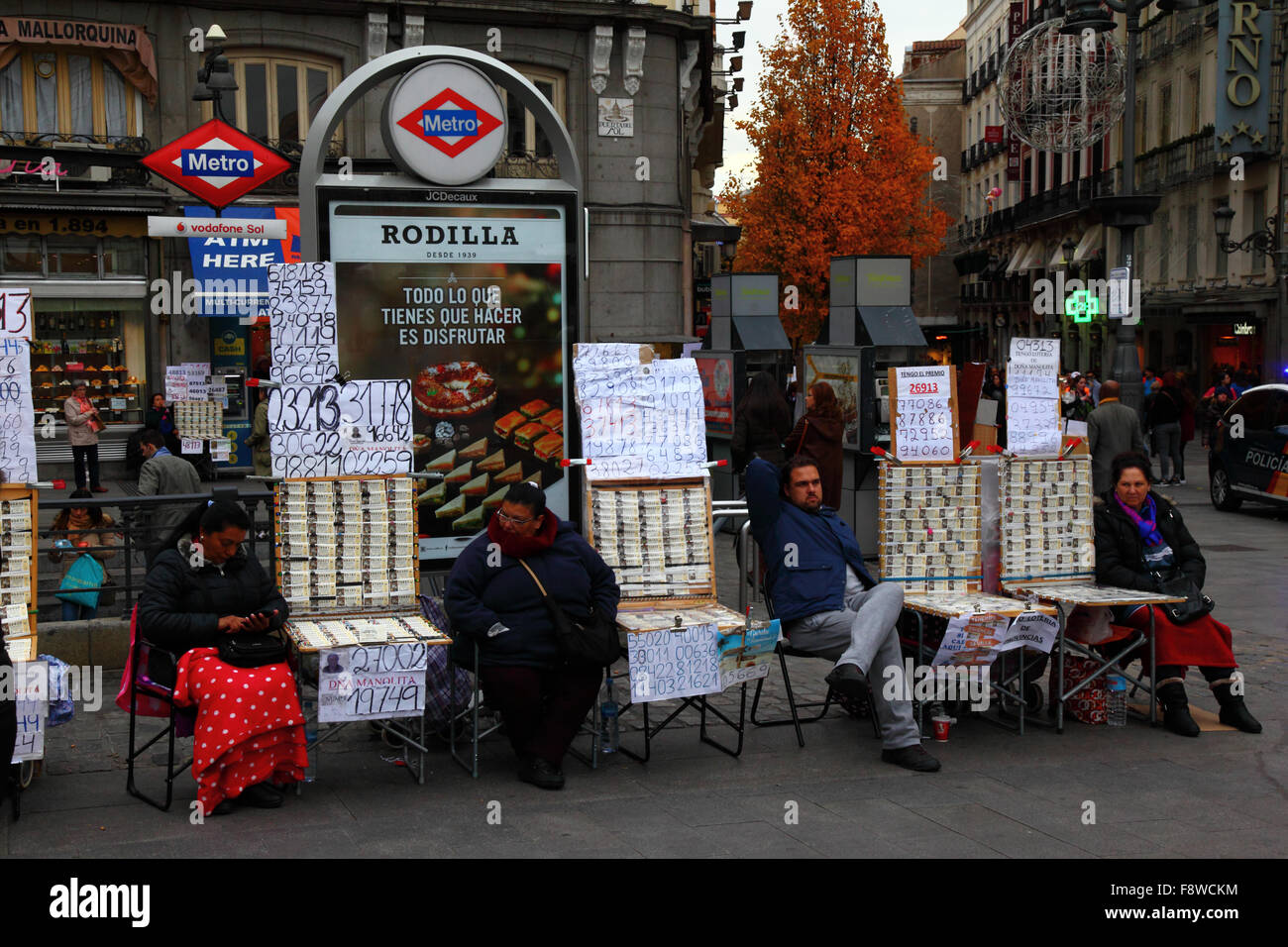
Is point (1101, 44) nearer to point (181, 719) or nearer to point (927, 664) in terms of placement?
point (927, 664)

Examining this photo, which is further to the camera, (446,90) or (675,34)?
(675,34)

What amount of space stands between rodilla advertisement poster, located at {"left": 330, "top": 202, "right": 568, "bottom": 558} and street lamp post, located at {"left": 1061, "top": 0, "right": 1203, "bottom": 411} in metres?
11.5

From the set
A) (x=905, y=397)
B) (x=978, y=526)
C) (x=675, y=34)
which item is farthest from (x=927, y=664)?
(x=675, y=34)

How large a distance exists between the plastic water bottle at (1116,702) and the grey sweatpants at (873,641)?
1338 mm

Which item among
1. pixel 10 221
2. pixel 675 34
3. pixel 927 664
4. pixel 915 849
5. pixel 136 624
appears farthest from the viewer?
pixel 675 34

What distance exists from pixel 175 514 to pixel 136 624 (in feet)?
7.71

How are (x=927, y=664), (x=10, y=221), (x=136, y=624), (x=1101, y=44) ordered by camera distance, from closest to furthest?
(x=136, y=624) < (x=927, y=664) < (x=1101, y=44) < (x=10, y=221)

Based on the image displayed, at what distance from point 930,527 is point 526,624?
2.67 metres

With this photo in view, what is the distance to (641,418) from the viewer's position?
26.0ft

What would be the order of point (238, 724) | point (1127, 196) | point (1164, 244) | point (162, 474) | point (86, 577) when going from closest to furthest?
point (238, 724), point (86, 577), point (162, 474), point (1127, 196), point (1164, 244)

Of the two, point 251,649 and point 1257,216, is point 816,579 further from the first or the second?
point 1257,216

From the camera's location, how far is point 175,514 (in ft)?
27.8

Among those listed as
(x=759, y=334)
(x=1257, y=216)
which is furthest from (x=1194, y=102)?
(x=759, y=334)

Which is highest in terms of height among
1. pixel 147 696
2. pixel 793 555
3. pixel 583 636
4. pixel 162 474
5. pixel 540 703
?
pixel 162 474
